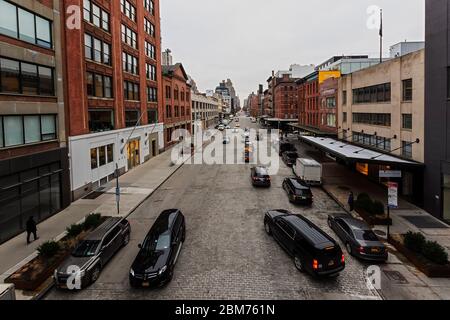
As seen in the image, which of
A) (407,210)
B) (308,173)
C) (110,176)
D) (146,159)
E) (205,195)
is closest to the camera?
(407,210)

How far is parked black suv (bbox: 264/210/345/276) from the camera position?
12.8m

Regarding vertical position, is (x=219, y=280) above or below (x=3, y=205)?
below

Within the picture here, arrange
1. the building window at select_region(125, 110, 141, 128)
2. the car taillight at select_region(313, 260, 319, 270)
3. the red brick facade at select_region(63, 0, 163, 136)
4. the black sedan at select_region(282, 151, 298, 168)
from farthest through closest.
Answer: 1. the black sedan at select_region(282, 151, 298, 168)
2. the building window at select_region(125, 110, 141, 128)
3. the red brick facade at select_region(63, 0, 163, 136)
4. the car taillight at select_region(313, 260, 319, 270)

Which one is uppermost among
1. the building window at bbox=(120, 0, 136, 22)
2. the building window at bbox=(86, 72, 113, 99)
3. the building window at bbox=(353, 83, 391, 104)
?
the building window at bbox=(120, 0, 136, 22)

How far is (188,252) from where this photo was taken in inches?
626

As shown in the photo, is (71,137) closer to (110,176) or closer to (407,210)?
(110,176)

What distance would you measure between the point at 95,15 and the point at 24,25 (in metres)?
11.7

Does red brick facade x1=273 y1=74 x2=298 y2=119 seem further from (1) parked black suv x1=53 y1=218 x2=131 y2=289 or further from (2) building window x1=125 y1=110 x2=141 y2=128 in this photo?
(1) parked black suv x1=53 y1=218 x2=131 y2=289

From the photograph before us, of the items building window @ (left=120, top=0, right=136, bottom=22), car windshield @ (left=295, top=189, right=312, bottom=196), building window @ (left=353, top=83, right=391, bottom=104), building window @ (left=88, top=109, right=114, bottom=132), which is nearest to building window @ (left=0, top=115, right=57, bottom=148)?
building window @ (left=88, top=109, right=114, bottom=132)

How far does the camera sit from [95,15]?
29.5m

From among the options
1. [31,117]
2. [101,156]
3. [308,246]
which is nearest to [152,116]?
[101,156]

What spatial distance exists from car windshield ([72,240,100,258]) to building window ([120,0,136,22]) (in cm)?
3133

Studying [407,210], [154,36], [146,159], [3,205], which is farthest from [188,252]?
[154,36]
